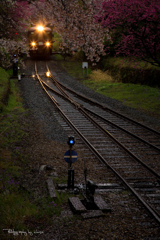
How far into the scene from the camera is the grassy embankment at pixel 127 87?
19.5 metres

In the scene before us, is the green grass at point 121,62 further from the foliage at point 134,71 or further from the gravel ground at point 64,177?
the gravel ground at point 64,177

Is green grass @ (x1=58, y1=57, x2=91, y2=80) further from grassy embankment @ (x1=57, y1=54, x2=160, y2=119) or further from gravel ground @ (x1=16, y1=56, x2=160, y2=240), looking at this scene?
gravel ground @ (x1=16, y1=56, x2=160, y2=240)

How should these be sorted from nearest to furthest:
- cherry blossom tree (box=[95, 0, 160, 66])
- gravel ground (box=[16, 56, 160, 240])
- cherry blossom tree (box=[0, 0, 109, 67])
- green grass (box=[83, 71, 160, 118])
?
gravel ground (box=[16, 56, 160, 240]), cherry blossom tree (box=[0, 0, 109, 67]), cherry blossom tree (box=[95, 0, 160, 66]), green grass (box=[83, 71, 160, 118])

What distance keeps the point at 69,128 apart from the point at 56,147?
259 centimetres

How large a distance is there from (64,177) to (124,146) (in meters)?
3.16

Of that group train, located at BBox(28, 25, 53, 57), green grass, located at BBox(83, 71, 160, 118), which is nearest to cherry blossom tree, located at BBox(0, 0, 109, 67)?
green grass, located at BBox(83, 71, 160, 118)

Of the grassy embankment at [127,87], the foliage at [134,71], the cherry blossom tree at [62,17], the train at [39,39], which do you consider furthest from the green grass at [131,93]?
the train at [39,39]

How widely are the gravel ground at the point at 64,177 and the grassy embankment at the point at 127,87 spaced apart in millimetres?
1567

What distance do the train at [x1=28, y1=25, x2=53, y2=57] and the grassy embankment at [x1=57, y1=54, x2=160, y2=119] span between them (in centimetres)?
707

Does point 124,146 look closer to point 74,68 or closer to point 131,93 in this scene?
point 131,93

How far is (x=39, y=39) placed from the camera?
39500 millimetres

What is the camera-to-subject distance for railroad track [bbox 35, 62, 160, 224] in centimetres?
776

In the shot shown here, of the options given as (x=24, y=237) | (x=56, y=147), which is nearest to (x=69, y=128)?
(x=56, y=147)

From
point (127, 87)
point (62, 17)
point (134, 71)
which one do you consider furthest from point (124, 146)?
point (134, 71)
